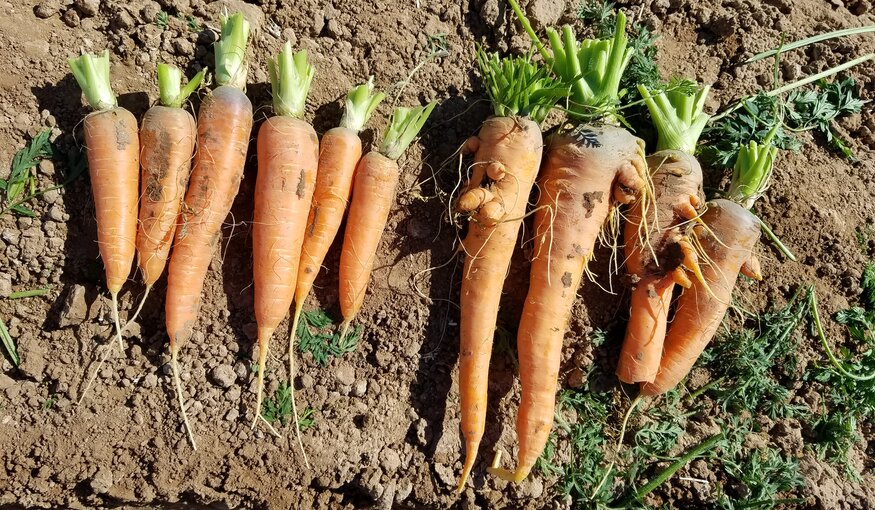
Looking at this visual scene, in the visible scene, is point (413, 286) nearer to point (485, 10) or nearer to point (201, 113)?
point (201, 113)

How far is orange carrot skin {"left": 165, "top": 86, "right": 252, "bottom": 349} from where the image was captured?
249cm

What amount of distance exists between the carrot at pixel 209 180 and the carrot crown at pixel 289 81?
138 mm

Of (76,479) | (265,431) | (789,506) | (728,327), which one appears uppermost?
(76,479)

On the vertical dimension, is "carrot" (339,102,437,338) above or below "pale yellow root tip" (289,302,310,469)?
above

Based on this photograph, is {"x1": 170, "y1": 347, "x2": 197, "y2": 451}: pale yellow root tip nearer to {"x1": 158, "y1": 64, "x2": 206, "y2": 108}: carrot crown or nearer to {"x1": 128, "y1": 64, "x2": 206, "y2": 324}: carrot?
{"x1": 128, "y1": 64, "x2": 206, "y2": 324}: carrot

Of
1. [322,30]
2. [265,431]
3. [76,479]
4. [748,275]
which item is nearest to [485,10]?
[322,30]

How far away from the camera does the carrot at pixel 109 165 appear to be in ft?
7.87

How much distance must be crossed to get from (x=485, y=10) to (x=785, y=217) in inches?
72.7

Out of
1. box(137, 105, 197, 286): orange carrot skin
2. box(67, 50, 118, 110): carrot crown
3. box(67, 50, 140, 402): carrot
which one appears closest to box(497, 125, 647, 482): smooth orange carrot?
box(137, 105, 197, 286): orange carrot skin

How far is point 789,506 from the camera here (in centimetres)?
278

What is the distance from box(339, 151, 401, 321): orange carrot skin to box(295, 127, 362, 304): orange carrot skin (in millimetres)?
63

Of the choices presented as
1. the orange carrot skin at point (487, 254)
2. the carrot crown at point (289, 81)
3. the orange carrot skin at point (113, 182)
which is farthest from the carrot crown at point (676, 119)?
the orange carrot skin at point (113, 182)

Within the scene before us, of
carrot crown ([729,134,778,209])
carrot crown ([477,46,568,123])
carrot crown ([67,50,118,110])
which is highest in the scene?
carrot crown ([67,50,118,110])

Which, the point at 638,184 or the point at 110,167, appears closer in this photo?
the point at 110,167
